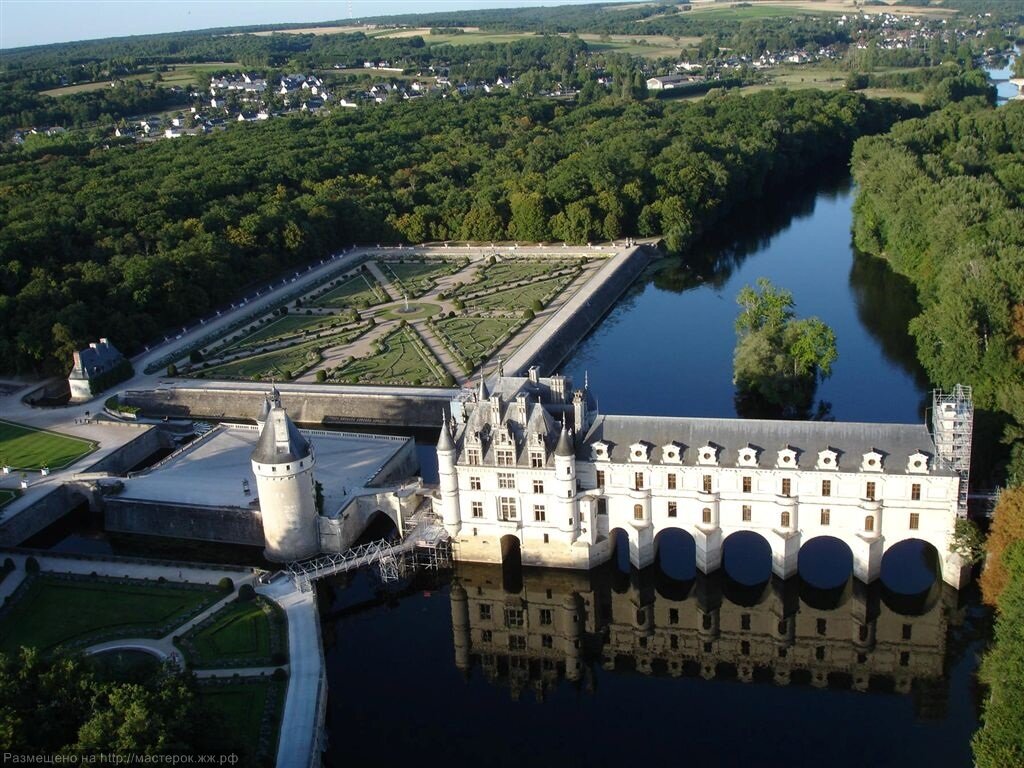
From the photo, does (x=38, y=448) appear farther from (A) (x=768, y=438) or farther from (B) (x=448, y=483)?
(A) (x=768, y=438)

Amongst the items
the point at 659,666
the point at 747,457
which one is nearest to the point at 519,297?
the point at 747,457

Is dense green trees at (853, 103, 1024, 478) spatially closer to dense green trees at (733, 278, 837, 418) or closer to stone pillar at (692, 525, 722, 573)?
dense green trees at (733, 278, 837, 418)

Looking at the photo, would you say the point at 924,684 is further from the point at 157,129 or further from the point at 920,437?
the point at 157,129

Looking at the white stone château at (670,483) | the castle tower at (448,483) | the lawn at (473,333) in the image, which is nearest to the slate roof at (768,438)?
the white stone château at (670,483)

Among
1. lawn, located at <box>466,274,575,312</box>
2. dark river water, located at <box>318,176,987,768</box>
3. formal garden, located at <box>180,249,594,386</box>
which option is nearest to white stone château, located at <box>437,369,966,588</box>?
dark river water, located at <box>318,176,987,768</box>

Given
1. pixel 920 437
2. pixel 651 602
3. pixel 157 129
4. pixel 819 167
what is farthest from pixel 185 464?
pixel 157 129

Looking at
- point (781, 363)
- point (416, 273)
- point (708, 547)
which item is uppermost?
point (781, 363)
